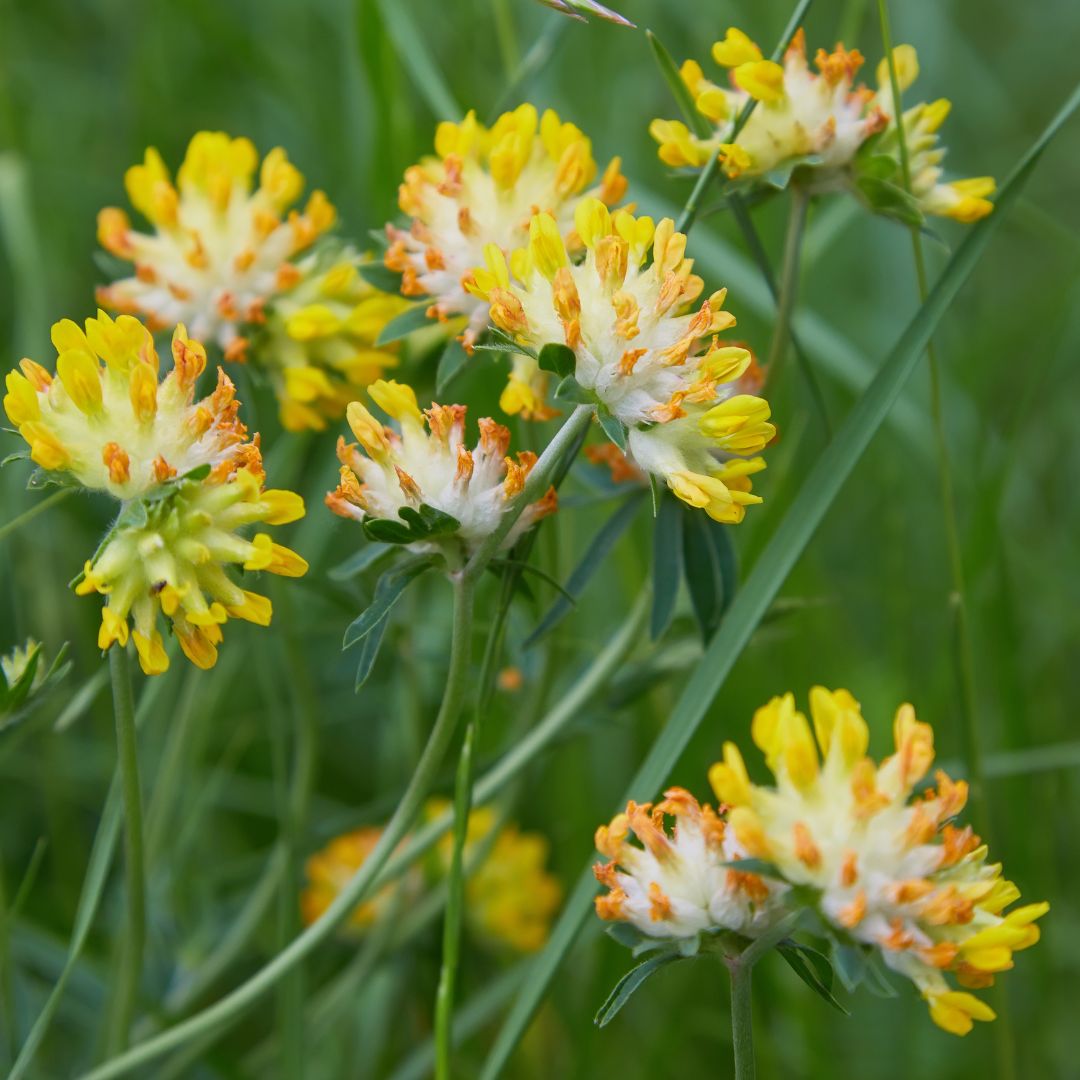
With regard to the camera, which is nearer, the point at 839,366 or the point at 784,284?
the point at 784,284

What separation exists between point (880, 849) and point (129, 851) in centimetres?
53

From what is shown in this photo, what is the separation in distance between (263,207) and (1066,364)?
74.8 inches

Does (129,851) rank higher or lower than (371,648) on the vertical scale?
lower

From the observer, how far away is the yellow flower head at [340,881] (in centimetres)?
176

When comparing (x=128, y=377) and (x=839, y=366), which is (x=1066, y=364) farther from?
(x=128, y=377)

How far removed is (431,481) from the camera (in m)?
1.02

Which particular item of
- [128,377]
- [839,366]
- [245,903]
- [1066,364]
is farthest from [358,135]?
[1066,364]

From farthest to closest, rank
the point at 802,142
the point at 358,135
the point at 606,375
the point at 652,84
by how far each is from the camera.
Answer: the point at 652,84 → the point at 358,135 → the point at 802,142 → the point at 606,375

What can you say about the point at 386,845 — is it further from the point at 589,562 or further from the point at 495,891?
the point at 495,891

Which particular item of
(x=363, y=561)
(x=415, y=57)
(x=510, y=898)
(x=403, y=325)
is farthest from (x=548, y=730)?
(x=415, y=57)

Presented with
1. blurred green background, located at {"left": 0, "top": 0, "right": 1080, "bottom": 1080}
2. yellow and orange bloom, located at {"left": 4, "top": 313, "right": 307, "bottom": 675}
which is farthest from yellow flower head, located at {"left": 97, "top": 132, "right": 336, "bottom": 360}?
yellow and orange bloom, located at {"left": 4, "top": 313, "right": 307, "bottom": 675}

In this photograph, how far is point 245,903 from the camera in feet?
5.80

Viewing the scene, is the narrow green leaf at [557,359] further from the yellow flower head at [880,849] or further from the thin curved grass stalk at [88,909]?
the thin curved grass stalk at [88,909]

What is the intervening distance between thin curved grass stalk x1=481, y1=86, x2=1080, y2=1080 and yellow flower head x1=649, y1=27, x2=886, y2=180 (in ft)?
0.43
